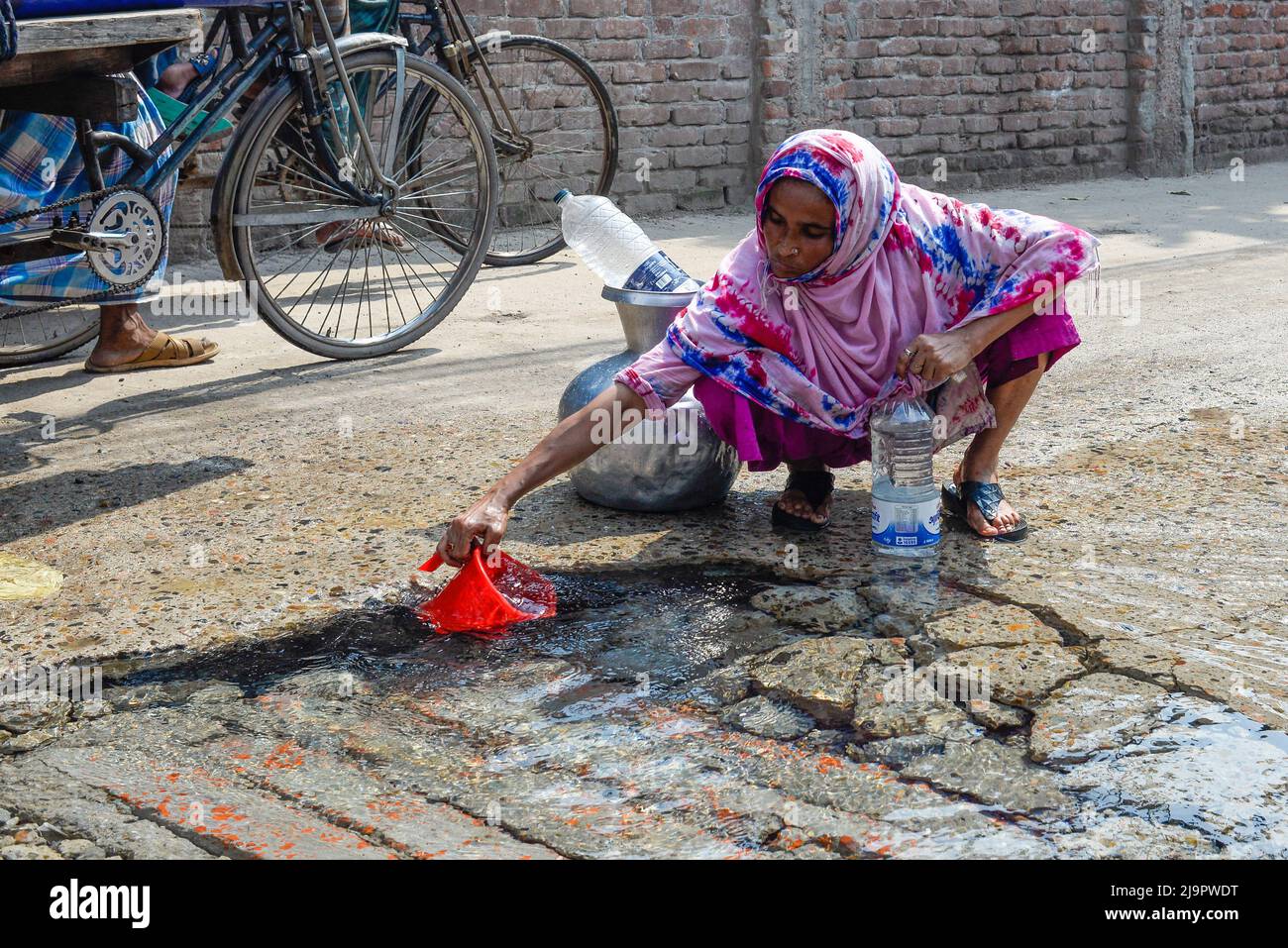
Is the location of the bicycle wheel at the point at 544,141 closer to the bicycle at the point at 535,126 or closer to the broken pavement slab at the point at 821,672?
the bicycle at the point at 535,126

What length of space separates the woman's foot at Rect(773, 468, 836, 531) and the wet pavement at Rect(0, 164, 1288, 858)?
0.22ft

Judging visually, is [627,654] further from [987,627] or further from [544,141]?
[544,141]

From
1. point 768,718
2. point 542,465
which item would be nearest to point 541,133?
point 542,465

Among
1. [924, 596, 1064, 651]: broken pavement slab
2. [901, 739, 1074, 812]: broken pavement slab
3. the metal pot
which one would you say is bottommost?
[901, 739, 1074, 812]: broken pavement slab

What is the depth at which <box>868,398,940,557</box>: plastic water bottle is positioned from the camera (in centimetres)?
285

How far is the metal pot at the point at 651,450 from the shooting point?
3.09 metres

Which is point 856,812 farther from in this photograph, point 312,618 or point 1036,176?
point 1036,176

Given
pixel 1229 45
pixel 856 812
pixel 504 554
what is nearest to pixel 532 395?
pixel 504 554

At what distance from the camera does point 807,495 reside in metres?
3.09

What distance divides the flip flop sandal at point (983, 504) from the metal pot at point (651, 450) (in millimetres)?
500

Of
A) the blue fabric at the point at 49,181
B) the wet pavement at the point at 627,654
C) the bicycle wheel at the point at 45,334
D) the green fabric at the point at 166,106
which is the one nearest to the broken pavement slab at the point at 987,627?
the wet pavement at the point at 627,654

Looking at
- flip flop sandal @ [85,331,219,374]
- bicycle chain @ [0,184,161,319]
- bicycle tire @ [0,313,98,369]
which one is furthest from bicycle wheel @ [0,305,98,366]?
bicycle chain @ [0,184,161,319]

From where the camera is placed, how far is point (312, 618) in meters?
2.63

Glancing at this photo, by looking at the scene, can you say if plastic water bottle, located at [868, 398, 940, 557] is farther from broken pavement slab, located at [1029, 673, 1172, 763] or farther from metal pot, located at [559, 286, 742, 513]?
broken pavement slab, located at [1029, 673, 1172, 763]
